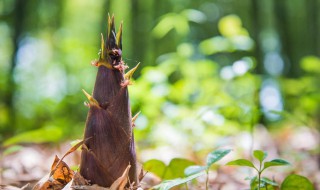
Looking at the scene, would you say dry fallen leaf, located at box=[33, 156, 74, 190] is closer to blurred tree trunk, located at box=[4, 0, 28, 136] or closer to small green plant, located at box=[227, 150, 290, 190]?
small green plant, located at box=[227, 150, 290, 190]

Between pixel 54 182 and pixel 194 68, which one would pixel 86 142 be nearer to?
pixel 54 182

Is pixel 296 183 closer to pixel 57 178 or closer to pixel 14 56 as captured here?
pixel 57 178

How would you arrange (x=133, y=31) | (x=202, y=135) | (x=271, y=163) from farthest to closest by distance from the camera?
(x=133, y=31)
(x=202, y=135)
(x=271, y=163)

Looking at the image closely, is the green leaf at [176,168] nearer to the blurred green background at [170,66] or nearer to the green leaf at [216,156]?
the green leaf at [216,156]

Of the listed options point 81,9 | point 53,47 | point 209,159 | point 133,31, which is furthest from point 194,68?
point 81,9

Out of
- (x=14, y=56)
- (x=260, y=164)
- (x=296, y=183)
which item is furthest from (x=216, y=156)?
(x=14, y=56)

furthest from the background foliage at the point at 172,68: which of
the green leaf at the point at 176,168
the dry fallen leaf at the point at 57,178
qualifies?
the dry fallen leaf at the point at 57,178
